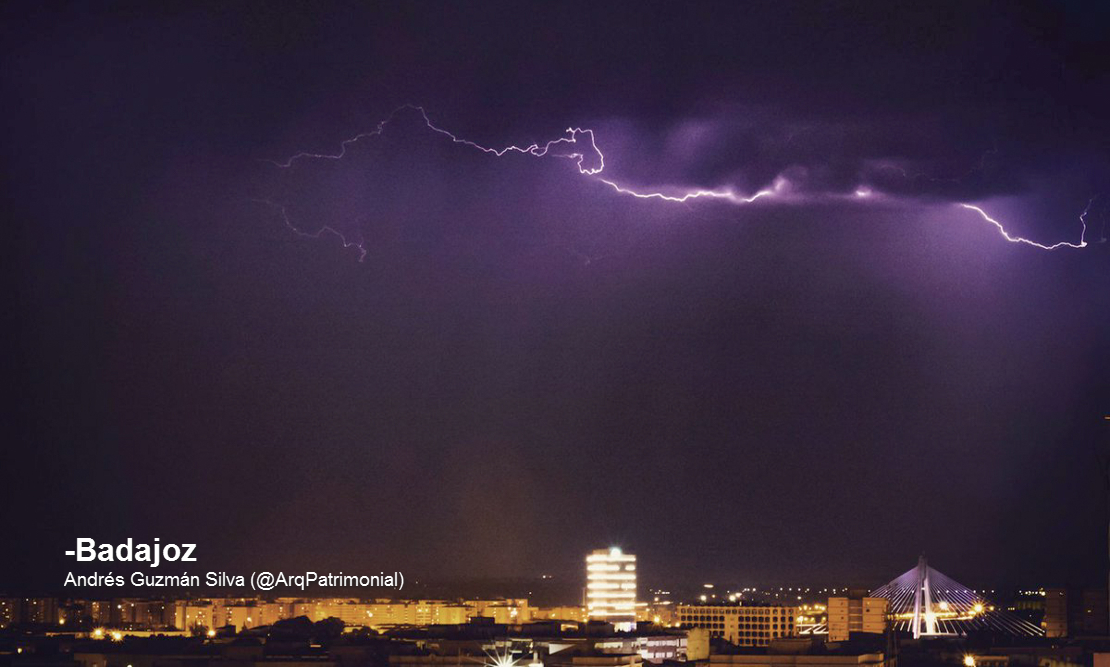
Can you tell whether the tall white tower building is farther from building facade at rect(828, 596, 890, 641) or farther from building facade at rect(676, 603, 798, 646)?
building facade at rect(828, 596, 890, 641)

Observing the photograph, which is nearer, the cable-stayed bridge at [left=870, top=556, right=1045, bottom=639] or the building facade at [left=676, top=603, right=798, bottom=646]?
the building facade at [left=676, top=603, right=798, bottom=646]

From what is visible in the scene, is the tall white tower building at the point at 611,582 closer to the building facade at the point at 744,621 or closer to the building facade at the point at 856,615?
the building facade at the point at 744,621

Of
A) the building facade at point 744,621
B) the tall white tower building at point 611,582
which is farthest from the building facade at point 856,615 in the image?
the tall white tower building at point 611,582

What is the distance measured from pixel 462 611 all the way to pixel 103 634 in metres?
31.6

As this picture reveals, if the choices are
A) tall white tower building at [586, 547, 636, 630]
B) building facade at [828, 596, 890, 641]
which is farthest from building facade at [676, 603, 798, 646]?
tall white tower building at [586, 547, 636, 630]

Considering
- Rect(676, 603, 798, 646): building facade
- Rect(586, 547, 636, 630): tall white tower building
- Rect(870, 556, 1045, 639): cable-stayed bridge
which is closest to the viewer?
Rect(586, 547, 636, 630): tall white tower building

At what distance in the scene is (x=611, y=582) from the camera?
231 feet

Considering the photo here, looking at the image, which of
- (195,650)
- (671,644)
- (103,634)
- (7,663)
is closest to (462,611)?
(103,634)

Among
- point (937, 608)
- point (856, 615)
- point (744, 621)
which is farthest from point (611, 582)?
point (937, 608)

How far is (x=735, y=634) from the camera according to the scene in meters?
71.1

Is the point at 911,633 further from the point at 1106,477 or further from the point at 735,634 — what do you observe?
the point at 1106,477

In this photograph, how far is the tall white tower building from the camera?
69.8 meters

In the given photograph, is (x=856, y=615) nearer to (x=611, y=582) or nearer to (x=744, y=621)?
(x=744, y=621)

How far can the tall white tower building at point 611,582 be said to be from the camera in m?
69.8
